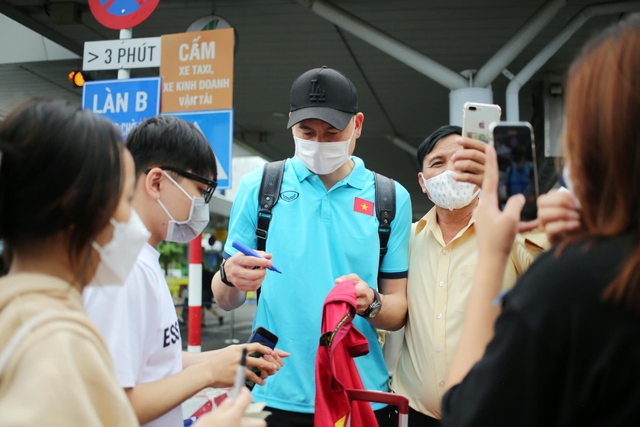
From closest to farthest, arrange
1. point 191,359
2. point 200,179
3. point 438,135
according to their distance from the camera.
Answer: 1. point 200,179
2. point 191,359
3. point 438,135

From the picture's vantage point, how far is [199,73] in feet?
17.5

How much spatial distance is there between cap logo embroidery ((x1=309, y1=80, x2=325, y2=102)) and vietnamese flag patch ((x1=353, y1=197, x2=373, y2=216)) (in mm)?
448

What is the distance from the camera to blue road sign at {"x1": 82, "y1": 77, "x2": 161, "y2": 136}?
17.1 feet

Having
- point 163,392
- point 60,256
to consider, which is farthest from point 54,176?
point 163,392

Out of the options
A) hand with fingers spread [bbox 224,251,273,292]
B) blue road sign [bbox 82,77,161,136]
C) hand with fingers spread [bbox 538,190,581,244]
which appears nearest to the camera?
hand with fingers spread [bbox 538,190,581,244]

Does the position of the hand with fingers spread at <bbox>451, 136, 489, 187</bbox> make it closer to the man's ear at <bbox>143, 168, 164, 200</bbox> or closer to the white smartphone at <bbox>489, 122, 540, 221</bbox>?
the white smartphone at <bbox>489, 122, 540, 221</bbox>

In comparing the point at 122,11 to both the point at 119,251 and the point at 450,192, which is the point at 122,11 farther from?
the point at 119,251

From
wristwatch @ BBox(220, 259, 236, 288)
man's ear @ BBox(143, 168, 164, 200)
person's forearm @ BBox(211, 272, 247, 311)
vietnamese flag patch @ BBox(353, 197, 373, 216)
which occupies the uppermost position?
man's ear @ BBox(143, 168, 164, 200)

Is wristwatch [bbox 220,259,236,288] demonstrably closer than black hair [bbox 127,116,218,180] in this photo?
No

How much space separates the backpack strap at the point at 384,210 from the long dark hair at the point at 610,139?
1.34 metres

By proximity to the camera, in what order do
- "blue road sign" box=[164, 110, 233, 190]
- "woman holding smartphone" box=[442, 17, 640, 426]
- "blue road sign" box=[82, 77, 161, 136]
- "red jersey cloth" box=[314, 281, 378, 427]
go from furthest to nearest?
"blue road sign" box=[82, 77, 161, 136], "blue road sign" box=[164, 110, 233, 190], "red jersey cloth" box=[314, 281, 378, 427], "woman holding smartphone" box=[442, 17, 640, 426]

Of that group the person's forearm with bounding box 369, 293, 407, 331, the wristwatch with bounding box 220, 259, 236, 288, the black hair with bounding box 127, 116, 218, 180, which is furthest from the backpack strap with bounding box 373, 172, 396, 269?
the black hair with bounding box 127, 116, 218, 180

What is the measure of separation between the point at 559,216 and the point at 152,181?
1337 millimetres

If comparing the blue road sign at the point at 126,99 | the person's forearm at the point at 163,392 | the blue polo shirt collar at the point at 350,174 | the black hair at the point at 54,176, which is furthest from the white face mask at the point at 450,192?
the blue road sign at the point at 126,99
